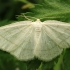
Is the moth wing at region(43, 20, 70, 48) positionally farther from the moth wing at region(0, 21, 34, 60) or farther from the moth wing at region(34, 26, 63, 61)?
the moth wing at region(0, 21, 34, 60)

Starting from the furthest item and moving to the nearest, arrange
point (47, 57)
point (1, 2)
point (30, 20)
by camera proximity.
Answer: point (1, 2) → point (30, 20) → point (47, 57)

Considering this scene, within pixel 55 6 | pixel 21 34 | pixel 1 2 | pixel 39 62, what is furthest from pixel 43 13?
pixel 1 2

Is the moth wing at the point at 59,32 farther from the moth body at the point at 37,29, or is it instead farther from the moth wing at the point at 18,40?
the moth wing at the point at 18,40

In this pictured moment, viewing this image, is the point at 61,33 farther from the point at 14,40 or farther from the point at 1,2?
the point at 1,2

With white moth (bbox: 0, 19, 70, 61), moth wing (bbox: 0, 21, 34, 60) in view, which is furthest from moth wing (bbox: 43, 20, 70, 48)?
moth wing (bbox: 0, 21, 34, 60)

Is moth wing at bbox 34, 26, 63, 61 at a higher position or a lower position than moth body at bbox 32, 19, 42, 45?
lower

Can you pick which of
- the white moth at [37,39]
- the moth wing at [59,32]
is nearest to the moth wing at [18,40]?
the white moth at [37,39]
